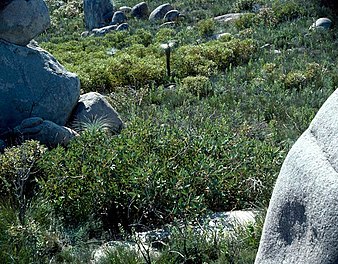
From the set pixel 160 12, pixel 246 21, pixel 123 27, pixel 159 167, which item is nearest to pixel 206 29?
pixel 246 21

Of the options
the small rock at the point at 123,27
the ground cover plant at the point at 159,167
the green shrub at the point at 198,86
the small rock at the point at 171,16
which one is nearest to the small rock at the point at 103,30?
the small rock at the point at 123,27

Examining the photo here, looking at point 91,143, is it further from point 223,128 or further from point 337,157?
point 337,157

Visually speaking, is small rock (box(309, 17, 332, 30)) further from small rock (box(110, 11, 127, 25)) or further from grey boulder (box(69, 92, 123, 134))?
grey boulder (box(69, 92, 123, 134))

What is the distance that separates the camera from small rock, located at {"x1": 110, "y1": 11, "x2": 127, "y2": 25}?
21.8m

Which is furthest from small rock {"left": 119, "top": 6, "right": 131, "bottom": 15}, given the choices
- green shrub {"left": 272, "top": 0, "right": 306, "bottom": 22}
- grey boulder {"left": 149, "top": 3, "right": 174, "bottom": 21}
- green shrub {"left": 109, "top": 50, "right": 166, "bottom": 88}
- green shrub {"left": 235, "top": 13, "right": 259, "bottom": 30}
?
green shrub {"left": 109, "top": 50, "right": 166, "bottom": 88}

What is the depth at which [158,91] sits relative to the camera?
11898 millimetres

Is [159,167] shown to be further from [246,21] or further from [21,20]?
[246,21]

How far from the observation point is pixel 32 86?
8.55 meters

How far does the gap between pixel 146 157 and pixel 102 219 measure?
76 cm

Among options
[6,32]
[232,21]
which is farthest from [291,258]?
[232,21]

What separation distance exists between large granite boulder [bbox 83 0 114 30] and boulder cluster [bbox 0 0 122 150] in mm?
13768

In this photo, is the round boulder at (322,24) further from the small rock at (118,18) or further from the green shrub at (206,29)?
the small rock at (118,18)

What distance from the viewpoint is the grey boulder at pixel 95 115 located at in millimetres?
8641

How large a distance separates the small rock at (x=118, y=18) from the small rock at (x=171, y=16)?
1.92m
